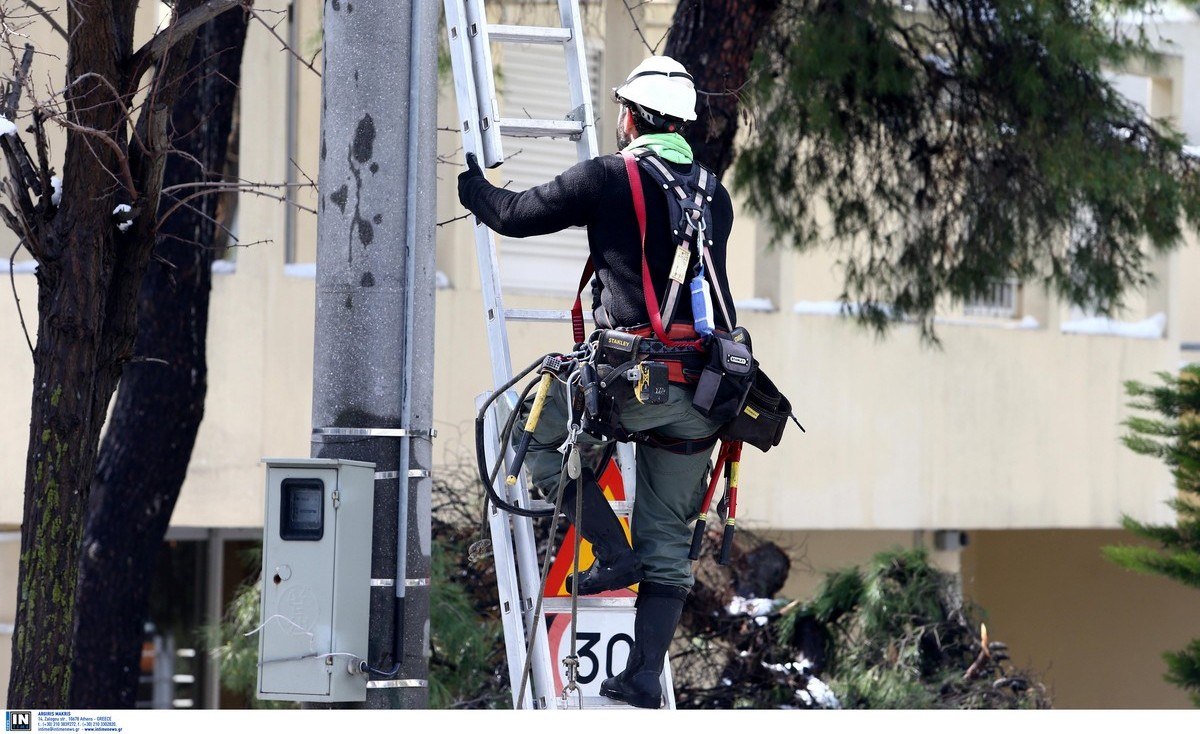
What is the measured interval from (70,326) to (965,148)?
239 inches

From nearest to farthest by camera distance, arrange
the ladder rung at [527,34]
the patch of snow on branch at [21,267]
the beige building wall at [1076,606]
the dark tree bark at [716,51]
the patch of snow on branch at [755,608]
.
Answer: the ladder rung at [527,34]
the dark tree bark at [716,51]
the patch of snow on branch at [755,608]
the patch of snow on branch at [21,267]
the beige building wall at [1076,606]

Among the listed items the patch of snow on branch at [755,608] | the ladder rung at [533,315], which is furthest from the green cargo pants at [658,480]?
the patch of snow on branch at [755,608]

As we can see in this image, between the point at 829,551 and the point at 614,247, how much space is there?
11.3 m

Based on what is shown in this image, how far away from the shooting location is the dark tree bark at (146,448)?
8461 millimetres

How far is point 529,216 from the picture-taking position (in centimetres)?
494

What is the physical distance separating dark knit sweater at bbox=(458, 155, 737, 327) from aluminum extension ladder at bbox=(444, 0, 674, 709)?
0.25 m

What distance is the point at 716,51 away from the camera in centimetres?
823

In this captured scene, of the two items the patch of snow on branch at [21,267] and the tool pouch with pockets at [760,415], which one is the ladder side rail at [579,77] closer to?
the tool pouch with pockets at [760,415]

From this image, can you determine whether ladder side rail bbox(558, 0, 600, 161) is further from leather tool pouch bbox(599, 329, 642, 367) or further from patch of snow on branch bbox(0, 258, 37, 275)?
patch of snow on branch bbox(0, 258, 37, 275)

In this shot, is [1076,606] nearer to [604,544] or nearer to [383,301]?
[604,544]

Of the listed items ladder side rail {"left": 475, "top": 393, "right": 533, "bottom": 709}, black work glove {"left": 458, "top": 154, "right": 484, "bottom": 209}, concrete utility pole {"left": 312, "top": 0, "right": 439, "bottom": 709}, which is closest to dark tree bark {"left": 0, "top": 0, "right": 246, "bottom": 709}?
concrete utility pole {"left": 312, "top": 0, "right": 439, "bottom": 709}

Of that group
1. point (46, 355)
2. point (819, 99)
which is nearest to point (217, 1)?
point (46, 355)

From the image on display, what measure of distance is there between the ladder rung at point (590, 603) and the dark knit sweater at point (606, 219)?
820mm

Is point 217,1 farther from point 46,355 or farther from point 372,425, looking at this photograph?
point 372,425
